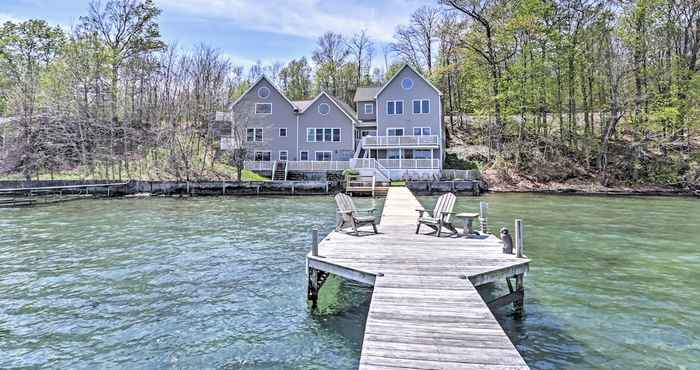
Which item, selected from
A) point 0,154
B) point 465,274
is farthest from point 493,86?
point 0,154

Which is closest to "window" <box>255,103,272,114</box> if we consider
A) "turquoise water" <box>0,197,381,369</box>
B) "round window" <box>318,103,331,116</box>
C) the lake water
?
"round window" <box>318,103,331,116</box>

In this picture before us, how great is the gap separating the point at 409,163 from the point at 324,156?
8523 mm

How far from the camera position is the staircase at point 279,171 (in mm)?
34812

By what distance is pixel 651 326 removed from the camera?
643 cm

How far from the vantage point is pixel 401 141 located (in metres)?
35.1

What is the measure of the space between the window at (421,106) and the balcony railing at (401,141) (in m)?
3.06

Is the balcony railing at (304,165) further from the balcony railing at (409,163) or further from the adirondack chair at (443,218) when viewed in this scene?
the adirondack chair at (443,218)

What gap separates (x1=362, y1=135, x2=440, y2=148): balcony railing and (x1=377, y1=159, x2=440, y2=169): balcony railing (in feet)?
5.13

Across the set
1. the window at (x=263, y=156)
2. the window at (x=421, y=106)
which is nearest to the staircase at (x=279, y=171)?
the window at (x=263, y=156)

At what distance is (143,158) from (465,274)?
35243 millimetres

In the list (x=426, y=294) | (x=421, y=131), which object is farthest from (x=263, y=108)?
(x=426, y=294)

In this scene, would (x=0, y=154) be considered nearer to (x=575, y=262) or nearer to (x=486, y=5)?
(x=575, y=262)

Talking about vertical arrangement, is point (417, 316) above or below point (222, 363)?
above

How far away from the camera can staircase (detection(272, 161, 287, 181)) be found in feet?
114
